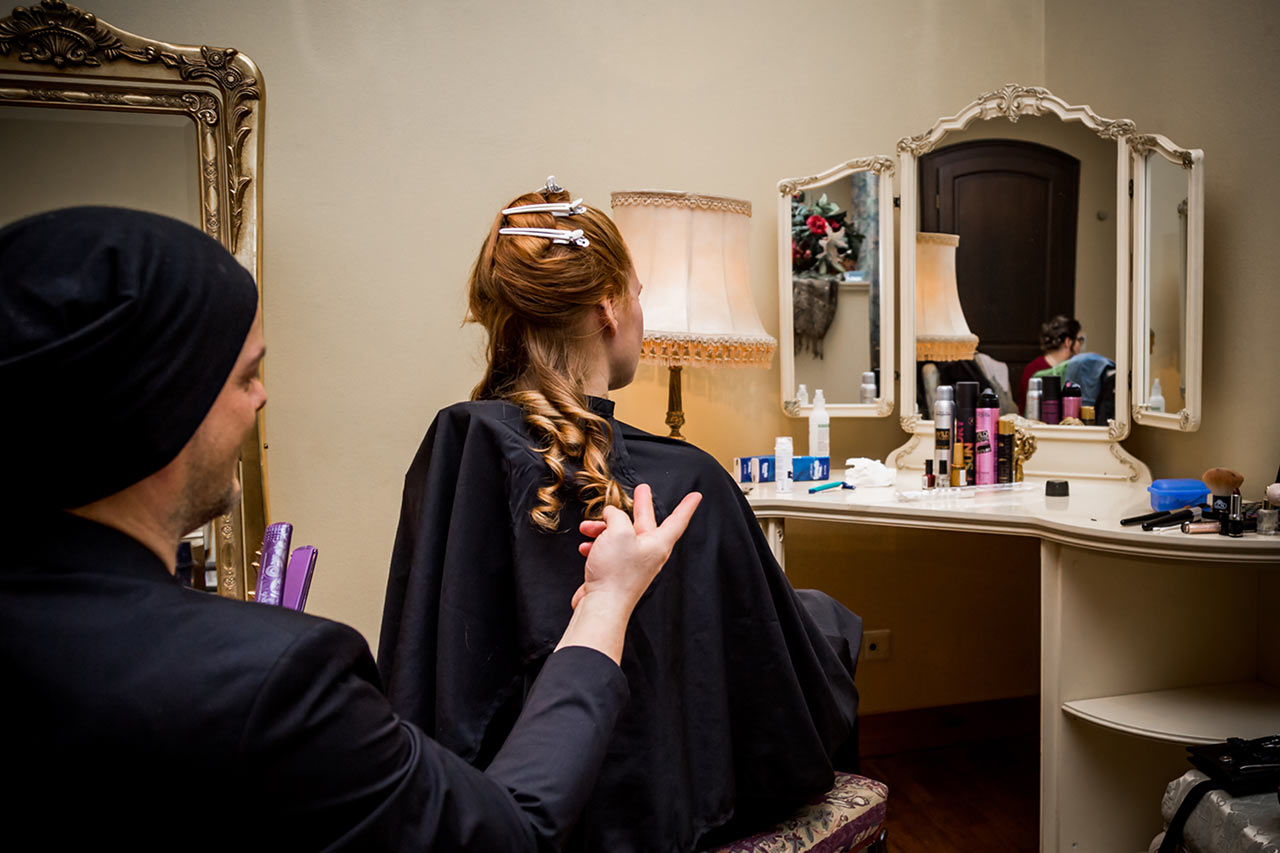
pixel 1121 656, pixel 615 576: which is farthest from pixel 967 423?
pixel 615 576

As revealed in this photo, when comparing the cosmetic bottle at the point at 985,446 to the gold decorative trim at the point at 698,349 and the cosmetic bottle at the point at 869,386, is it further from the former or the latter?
the gold decorative trim at the point at 698,349

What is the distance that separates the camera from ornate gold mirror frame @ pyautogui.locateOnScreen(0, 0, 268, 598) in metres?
1.90

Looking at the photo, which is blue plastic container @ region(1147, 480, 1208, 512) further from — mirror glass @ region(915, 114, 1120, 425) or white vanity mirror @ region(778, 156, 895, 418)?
white vanity mirror @ region(778, 156, 895, 418)

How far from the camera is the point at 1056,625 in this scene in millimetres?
1732

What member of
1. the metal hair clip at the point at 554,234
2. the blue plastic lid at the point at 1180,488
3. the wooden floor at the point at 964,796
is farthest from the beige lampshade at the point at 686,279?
the wooden floor at the point at 964,796

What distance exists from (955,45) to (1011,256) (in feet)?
2.41

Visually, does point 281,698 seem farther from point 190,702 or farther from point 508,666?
point 508,666

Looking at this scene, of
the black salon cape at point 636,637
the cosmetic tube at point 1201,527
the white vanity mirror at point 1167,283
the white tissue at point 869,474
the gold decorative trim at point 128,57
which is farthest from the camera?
the white tissue at point 869,474

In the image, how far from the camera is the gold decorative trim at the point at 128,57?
188cm

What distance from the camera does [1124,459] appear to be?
219 centimetres

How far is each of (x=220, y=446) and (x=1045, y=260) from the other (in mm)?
2146

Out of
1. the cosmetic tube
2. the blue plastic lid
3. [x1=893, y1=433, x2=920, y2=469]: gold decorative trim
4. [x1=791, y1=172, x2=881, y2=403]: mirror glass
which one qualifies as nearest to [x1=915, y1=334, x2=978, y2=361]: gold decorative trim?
[x1=791, y1=172, x2=881, y2=403]: mirror glass

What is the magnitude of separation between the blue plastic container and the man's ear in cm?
113

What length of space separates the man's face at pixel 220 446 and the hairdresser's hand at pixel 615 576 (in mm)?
321
